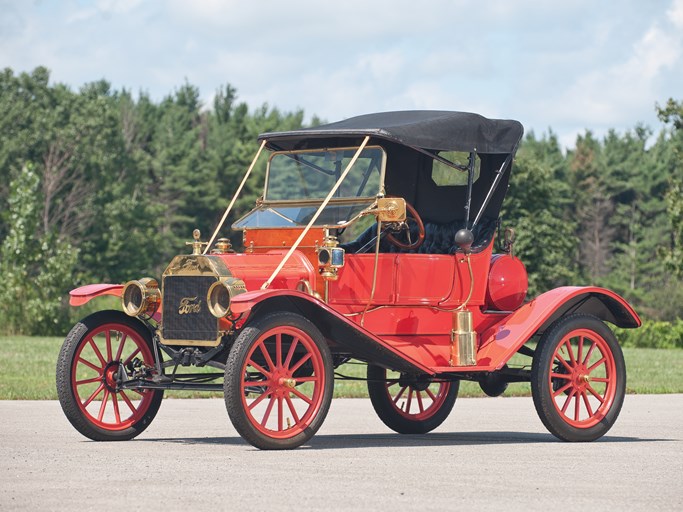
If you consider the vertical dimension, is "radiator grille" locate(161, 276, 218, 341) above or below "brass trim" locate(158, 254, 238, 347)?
below

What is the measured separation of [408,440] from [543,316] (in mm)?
1655

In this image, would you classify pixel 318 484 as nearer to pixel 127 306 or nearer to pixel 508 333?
pixel 127 306

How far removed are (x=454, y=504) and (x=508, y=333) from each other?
16.4 ft

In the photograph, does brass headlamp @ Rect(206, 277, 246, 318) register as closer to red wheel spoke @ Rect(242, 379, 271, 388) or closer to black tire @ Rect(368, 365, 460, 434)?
red wheel spoke @ Rect(242, 379, 271, 388)

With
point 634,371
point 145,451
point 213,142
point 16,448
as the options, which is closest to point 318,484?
point 145,451

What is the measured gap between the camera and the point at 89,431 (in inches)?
438

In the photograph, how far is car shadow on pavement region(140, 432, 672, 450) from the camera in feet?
36.6

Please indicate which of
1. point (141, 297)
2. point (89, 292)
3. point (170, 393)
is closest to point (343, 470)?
point (141, 297)

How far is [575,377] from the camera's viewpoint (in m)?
12.2

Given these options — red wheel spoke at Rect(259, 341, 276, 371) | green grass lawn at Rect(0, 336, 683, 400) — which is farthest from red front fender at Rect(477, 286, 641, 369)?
green grass lawn at Rect(0, 336, 683, 400)

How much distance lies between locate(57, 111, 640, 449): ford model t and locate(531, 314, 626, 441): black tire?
0.02 m

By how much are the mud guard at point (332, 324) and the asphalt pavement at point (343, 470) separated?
2.34 feet

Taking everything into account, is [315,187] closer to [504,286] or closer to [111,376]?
[504,286]

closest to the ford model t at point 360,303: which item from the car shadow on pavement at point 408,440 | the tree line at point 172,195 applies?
the car shadow on pavement at point 408,440
